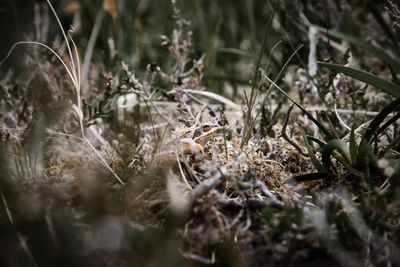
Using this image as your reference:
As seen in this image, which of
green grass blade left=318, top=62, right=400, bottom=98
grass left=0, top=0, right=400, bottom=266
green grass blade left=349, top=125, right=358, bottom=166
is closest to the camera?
grass left=0, top=0, right=400, bottom=266

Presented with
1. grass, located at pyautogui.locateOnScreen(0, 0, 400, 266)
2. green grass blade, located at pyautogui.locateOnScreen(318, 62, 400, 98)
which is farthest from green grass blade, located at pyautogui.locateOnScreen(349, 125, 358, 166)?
green grass blade, located at pyautogui.locateOnScreen(318, 62, 400, 98)

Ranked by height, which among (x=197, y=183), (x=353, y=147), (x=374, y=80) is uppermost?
(x=374, y=80)

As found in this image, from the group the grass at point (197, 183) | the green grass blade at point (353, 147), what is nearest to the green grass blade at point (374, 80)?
the grass at point (197, 183)

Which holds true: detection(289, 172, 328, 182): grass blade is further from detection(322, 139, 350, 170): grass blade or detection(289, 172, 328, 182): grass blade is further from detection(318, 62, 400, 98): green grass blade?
detection(318, 62, 400, 98): green grass blade

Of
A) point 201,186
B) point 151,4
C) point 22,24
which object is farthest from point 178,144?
point 151,4

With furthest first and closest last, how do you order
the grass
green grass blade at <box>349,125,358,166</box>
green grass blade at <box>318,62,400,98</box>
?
green grass blade at <box>318,62,400,98</box>, green grass blade at <box>349,125,358,166</box>, the grass

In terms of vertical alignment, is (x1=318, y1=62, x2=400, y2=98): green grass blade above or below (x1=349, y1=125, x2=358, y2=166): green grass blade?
above

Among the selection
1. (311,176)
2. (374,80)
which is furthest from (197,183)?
(374,80)

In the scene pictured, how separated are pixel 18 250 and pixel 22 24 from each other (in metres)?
1.86

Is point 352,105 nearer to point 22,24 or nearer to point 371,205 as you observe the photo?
point 371,205

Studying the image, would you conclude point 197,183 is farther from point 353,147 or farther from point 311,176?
point 353,147

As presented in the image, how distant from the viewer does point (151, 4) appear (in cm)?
357

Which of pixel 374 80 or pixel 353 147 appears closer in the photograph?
pixel 353 147

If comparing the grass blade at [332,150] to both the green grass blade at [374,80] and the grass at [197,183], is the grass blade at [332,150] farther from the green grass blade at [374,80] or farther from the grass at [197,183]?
the green grass blade at [374,80]
